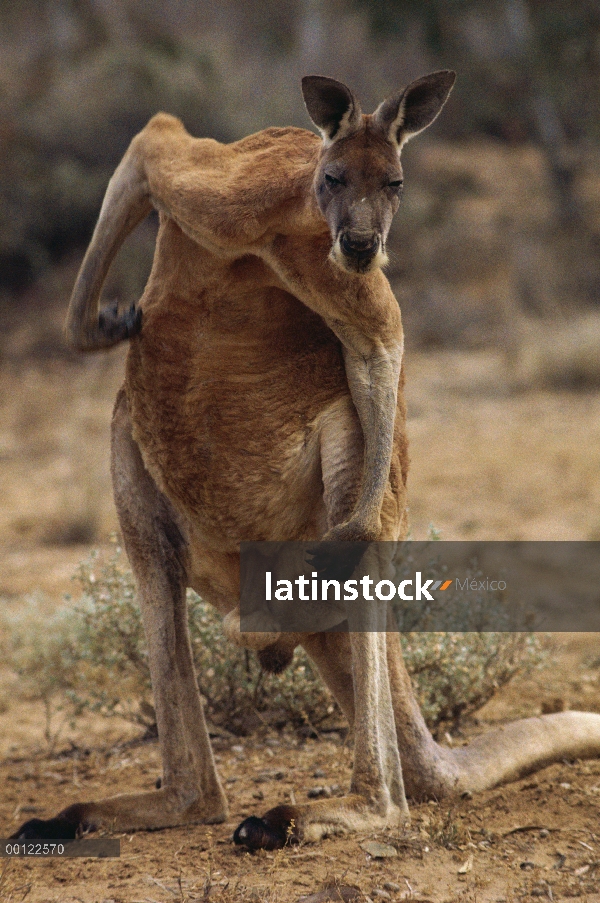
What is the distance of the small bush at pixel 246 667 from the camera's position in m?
4.45

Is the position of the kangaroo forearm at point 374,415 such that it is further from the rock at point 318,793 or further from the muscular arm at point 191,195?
the rock at point 318,793

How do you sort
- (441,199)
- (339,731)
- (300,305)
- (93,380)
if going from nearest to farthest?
1. (300,305)
2. (339,731)
3. (93,380)
4. (441,199)

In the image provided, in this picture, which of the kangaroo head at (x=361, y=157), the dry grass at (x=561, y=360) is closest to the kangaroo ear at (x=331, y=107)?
the kangaroo head at (x=361, y=157)

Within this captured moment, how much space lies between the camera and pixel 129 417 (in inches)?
138

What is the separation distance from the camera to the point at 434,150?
20.0 metres

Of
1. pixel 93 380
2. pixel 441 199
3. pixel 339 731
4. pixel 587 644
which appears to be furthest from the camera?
pixel 441 199

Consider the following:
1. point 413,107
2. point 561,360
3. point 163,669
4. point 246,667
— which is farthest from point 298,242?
Result: point 561,360

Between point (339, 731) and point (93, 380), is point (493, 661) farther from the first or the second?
point (93, 380)

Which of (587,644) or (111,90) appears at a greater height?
(111,90)

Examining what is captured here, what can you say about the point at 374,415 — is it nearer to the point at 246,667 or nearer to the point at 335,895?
the point at 335,895

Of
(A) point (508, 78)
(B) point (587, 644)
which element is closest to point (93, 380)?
(B) point (587, 644)

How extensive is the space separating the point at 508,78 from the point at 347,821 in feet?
55.2

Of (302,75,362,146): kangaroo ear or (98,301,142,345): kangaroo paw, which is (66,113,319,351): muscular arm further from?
(302,75,362,146): kangaroo ear

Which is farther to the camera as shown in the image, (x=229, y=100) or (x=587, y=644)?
(x=229, y=100)
